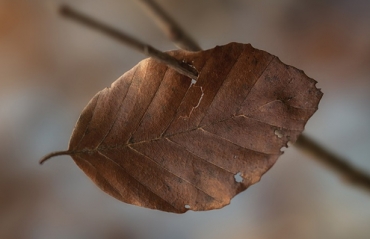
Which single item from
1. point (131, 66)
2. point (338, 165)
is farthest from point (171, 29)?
point (131, 66)

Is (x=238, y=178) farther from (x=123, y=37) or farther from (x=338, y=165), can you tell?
(x=338, y=165)

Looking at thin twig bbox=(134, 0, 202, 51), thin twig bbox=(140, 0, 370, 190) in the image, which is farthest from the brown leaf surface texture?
thin twig bbox=(140, 0, 370, 190)

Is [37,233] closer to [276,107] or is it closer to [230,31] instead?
[230,31]

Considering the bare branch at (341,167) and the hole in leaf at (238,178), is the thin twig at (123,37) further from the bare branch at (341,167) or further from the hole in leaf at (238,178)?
the bare branch at (341,167)

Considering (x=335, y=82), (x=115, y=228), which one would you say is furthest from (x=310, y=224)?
(x=115, y=228)

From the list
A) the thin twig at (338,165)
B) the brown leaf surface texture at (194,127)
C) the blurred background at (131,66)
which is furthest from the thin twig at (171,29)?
the blurred background at (131,66)
